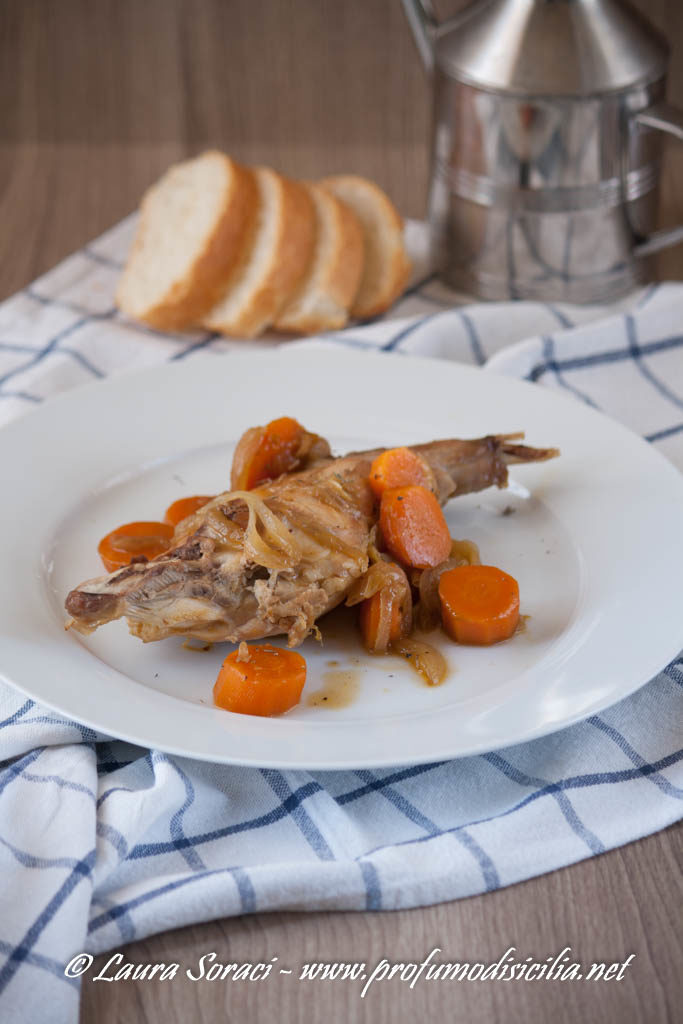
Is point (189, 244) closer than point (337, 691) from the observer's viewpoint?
No

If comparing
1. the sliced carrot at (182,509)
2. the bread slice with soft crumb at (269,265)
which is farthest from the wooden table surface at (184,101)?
the sliced carrot at (182,509)

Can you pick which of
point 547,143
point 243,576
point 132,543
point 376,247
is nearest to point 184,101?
point 376,247

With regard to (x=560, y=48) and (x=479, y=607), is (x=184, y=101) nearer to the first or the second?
(x=560, y=48)

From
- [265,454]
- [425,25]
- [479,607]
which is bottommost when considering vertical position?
[479,607]

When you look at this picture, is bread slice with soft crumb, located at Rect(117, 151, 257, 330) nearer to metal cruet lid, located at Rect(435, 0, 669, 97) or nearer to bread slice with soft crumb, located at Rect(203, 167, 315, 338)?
bread slice with soft crumb, located at Rect(203, 167, 315, 338)
